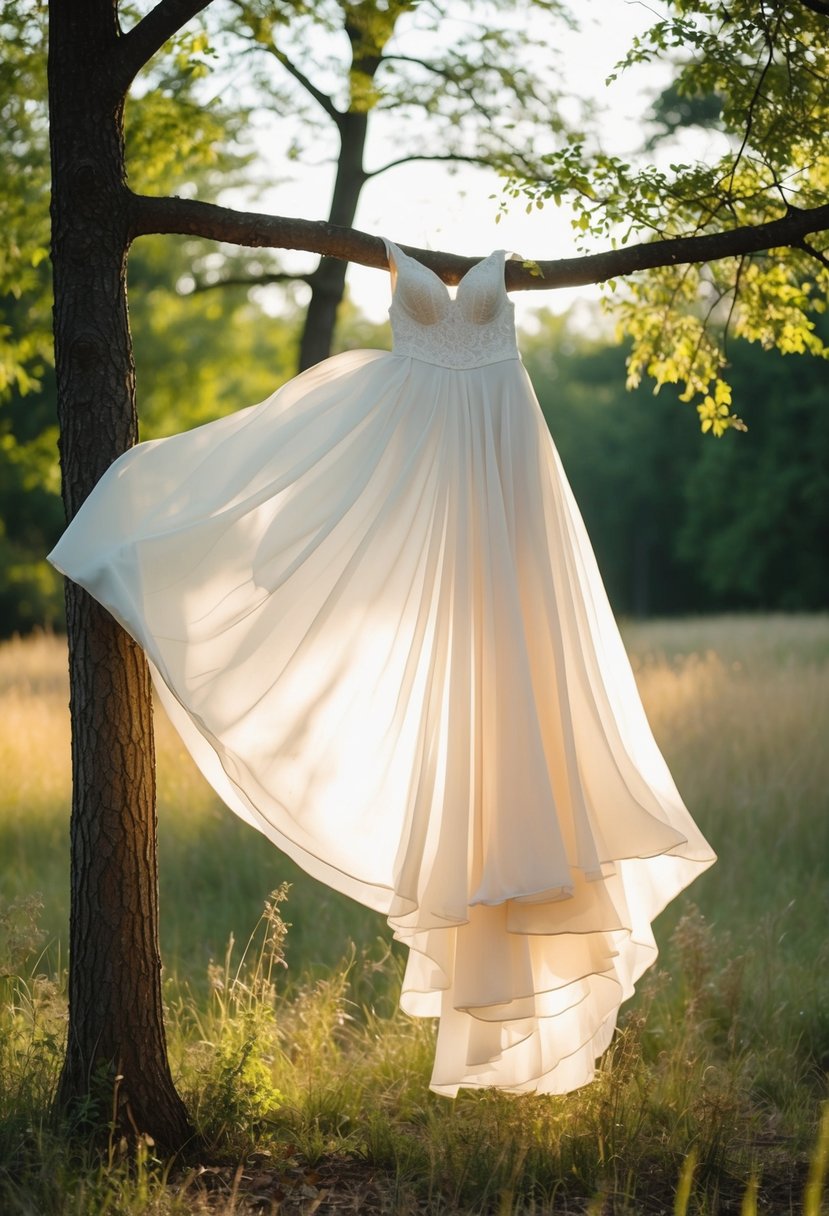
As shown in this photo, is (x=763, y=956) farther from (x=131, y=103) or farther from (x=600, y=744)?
(x=131, y=103)

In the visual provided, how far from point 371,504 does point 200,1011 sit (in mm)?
2498

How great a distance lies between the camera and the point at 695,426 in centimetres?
3403

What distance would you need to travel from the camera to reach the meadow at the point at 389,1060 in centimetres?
316

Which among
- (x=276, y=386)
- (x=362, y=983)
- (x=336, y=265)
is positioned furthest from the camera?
(x=276, y=386)

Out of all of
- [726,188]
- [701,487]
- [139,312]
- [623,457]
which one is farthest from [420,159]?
[623,457]

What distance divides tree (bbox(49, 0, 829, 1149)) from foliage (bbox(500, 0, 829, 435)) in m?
1.29

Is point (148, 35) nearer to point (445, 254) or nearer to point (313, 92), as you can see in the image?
point (445, 254)

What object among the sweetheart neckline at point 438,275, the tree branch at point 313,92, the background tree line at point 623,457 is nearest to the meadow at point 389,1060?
the sweetheart neckline at point 438,275

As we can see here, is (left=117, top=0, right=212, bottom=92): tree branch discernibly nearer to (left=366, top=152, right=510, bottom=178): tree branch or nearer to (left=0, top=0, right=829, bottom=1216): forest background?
(left=0, top=0, right=829, bottom=1216): forest background

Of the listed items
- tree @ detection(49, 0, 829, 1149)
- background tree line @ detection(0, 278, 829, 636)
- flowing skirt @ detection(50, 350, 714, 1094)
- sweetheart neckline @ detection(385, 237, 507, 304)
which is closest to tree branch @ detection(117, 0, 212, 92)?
tree @ detection(49, 0, 829, 1149)

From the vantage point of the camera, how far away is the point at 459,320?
11.4ft

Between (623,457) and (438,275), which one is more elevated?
(623,457)

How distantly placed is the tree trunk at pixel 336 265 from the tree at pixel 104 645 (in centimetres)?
513

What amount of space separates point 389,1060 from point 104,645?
1884mm
